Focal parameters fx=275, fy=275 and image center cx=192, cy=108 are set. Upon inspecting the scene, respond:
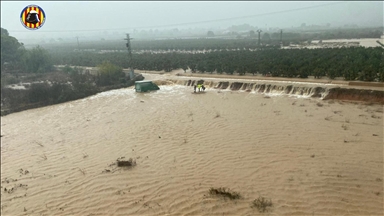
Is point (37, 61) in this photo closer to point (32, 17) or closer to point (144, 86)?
point (144, 86)

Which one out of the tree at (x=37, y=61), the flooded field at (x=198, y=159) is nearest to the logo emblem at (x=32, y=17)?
the flooded field at (x=198, y=159)

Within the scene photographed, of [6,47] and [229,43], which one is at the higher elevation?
[229,43]

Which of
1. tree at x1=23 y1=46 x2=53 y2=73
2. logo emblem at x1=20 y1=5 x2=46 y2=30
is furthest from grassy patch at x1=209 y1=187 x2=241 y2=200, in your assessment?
tree at x1=23 y1=46 x2=53 y2=73

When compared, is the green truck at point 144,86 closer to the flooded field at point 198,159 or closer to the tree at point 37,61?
the flooded field at point 198,159

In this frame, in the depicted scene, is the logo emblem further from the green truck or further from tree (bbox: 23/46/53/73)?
tree (bbox: 23/46/53/73)

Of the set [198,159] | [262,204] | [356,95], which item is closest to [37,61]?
[198,159]

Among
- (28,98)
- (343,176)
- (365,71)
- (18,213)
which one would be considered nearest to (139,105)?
(28,98)
